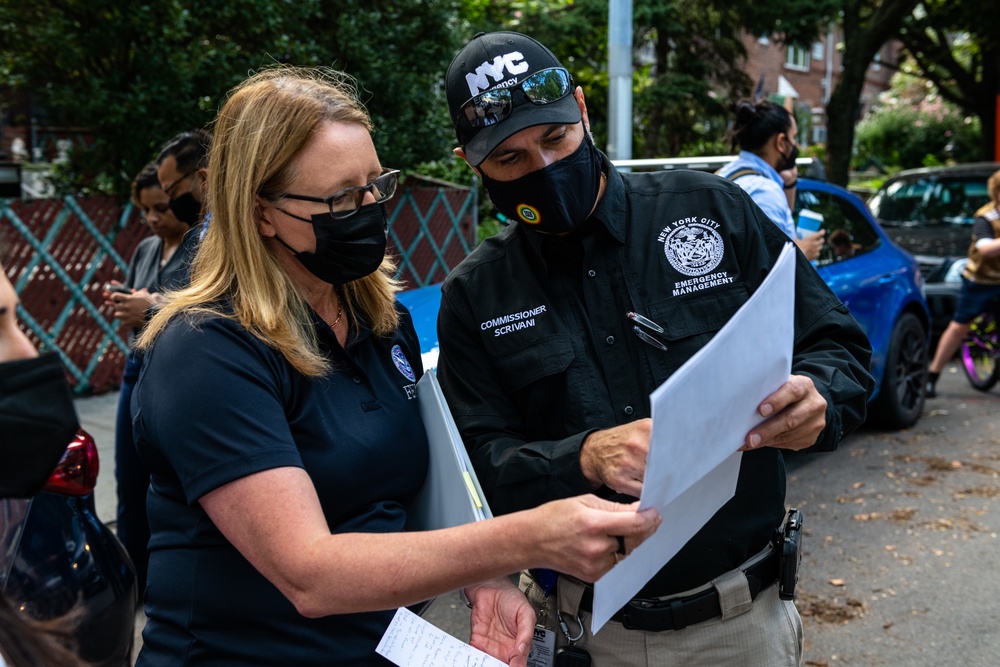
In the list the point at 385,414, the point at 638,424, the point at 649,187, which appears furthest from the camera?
the point at 649,187

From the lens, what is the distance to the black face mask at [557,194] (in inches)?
79.0

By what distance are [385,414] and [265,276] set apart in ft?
1.11

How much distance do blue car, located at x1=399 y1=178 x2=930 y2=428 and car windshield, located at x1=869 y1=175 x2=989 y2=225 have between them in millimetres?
3615

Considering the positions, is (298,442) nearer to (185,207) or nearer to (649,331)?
(649,331)

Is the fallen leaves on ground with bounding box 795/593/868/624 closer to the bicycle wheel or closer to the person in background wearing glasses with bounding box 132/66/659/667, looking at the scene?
the person in background wearing glasses with bounding box 132/66/659/667

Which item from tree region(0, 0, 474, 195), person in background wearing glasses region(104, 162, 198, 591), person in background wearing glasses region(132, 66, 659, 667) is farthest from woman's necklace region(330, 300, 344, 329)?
tree region(0, 0, 474, 195)

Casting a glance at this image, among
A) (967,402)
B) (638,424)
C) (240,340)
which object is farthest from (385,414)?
(967,402)

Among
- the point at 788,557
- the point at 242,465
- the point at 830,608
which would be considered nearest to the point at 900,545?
the point at 830,608

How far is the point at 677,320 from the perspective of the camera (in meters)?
1.98

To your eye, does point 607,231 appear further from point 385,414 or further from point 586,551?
point 586,551

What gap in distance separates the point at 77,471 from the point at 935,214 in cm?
997

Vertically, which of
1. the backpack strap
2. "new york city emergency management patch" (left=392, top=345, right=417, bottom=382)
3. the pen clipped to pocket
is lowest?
the backpack strap

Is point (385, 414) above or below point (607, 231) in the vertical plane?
below

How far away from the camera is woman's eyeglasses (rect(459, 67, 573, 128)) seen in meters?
1.96
